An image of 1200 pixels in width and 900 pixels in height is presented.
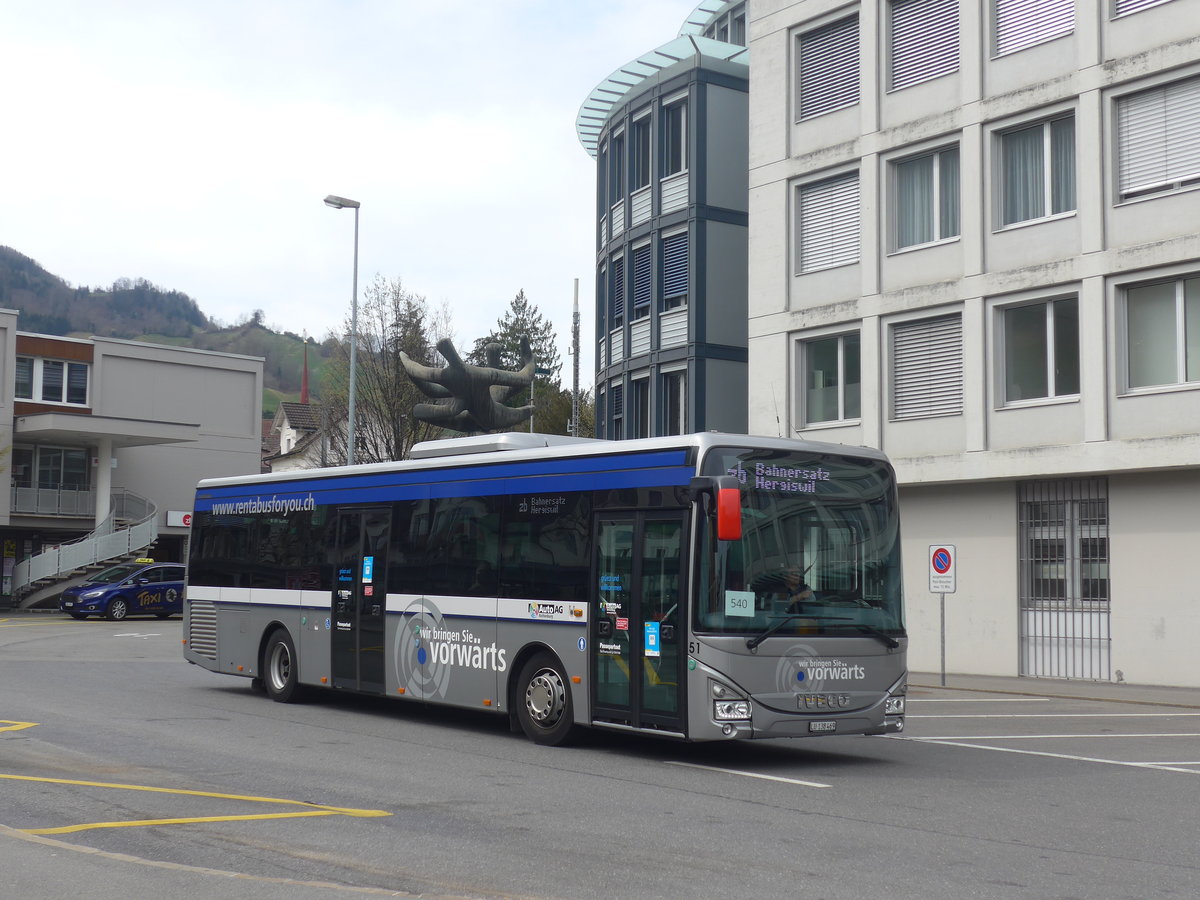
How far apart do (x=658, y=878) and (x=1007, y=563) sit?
19.0 metres

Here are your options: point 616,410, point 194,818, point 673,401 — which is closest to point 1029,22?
point 673,401

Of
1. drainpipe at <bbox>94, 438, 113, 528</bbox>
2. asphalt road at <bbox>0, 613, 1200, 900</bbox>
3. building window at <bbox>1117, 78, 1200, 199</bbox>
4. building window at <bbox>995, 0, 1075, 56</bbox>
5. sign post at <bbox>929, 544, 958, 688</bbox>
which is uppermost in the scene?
building window at <bbox>995, 0, 1075, 56</bbox>

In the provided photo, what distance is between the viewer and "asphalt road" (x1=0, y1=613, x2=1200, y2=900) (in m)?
7.39

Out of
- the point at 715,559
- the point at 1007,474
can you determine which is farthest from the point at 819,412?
the point at 715,559

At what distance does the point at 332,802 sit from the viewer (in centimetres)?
983

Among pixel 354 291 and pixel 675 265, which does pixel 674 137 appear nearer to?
pixel 675 265

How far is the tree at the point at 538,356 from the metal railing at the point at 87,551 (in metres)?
35.6

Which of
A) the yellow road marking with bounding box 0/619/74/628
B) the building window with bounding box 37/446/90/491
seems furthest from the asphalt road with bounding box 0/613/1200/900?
the building window with bounding box 37/446/90/491

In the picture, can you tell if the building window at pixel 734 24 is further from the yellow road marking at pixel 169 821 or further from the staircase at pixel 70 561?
the yellow road marking at pixel 169 821

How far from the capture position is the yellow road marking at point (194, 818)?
873 centimetres

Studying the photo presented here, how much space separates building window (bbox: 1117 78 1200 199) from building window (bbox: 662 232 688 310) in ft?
39.2

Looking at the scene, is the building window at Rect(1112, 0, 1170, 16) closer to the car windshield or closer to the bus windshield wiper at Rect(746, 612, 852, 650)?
the bus windshield wiper at Rect(746, 612, 852, 650)

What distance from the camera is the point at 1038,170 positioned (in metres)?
25.1

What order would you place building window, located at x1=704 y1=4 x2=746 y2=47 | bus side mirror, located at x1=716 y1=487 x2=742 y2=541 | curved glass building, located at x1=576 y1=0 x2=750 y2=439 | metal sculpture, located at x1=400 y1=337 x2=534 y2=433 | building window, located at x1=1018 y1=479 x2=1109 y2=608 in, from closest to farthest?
bus side mirror, located at x1=716 y1=487 x2=742 y2=541 < building window, located at x1=1018 y1=479 x2=1109 y2=608 < metal sculpture, located at x1=400 y1=337 x2=534 y2=433 < curved glass building, located at x1=576 y1=0 x2=750 y2=439 < building window, located at x1=704 y1=4 x2=746 y2=47
